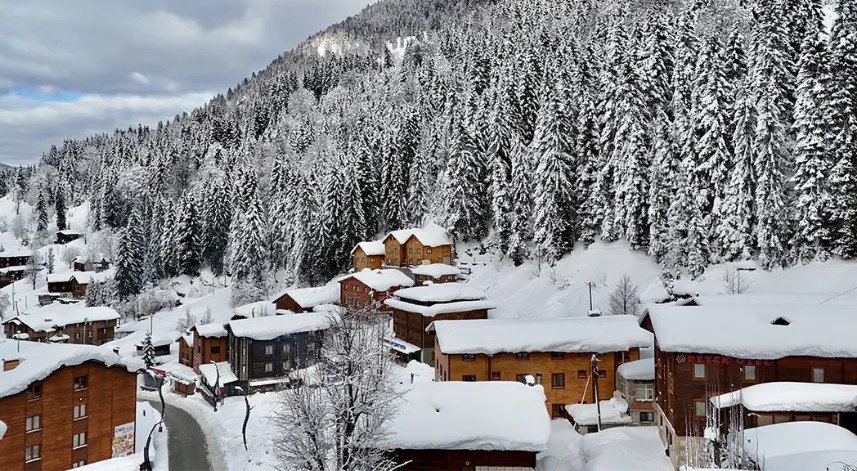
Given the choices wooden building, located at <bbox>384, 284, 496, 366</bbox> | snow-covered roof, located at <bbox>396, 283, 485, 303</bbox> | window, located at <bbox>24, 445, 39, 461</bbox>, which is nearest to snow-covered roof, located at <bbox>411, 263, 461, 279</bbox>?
wooden building, located at <bbox>384, 284, 496, 366</bbox>

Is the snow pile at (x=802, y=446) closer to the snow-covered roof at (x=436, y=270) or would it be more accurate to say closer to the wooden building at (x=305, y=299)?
the snow-covered roof at (x=436, y=270)

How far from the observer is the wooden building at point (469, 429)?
25938mm

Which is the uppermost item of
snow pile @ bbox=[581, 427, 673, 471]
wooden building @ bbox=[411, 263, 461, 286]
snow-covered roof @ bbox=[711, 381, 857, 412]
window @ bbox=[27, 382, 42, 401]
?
wooden building @ bbox=[411, 263, 461, 286]

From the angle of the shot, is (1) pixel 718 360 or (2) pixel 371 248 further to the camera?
(2) pixel 371 248

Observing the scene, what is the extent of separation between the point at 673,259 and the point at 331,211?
1912 inches

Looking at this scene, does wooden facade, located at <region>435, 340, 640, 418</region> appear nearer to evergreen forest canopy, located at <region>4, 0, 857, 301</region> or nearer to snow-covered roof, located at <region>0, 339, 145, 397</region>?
evergreen forest canopy, located at <region>4, 0, 857, 301</region>

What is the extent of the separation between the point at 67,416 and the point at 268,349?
2287cm

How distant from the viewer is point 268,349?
2288 inches

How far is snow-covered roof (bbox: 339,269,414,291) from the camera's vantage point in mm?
66375

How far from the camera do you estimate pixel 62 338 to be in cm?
7269

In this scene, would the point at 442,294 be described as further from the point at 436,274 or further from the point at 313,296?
the point at 313,296

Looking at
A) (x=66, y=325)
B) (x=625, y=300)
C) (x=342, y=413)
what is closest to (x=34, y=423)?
(x=342, y=413)

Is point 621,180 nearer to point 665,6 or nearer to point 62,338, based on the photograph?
point 665,6

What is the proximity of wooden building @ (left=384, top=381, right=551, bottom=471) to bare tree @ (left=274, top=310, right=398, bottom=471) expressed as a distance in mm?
1997
